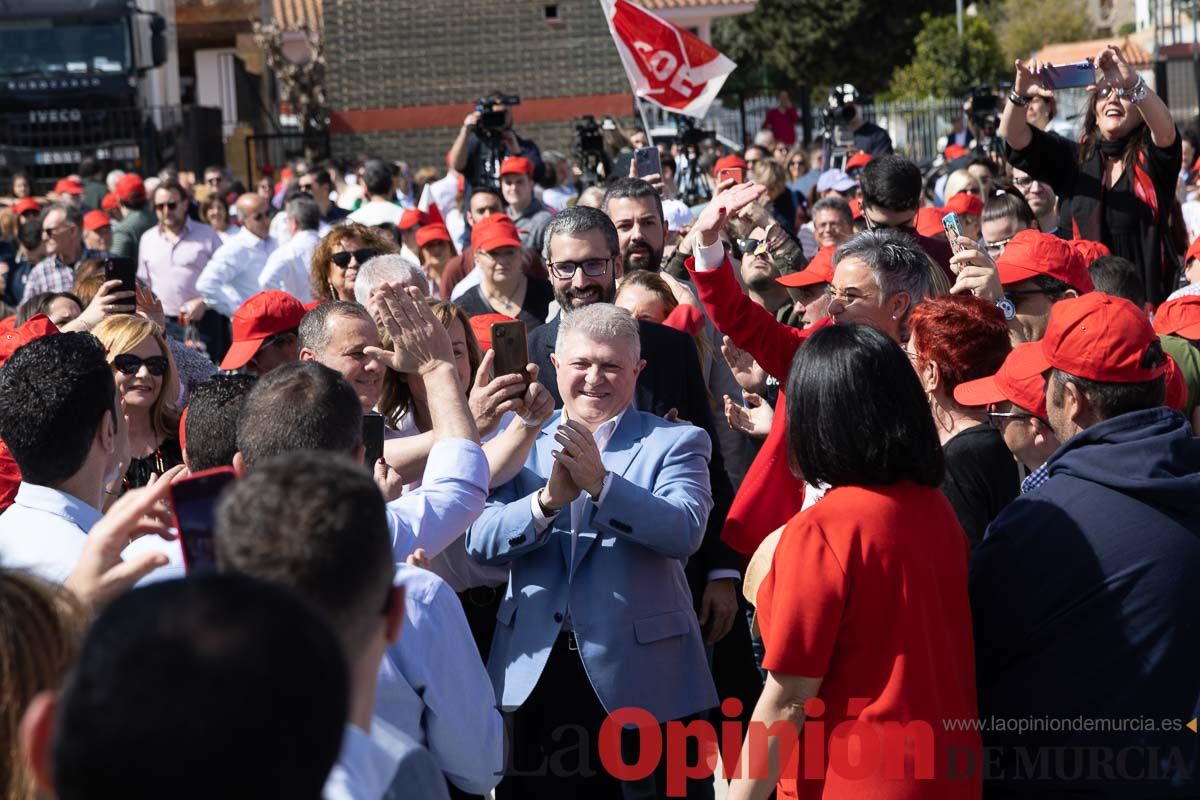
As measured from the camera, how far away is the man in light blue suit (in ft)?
13.3

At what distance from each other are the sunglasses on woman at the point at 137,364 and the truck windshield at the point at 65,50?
1715cm

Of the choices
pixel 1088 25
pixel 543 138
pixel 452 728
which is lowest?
pixel 452 728

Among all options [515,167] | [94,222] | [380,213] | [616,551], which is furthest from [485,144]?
[616,551]

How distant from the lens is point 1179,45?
2450cm

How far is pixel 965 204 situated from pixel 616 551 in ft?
16.8

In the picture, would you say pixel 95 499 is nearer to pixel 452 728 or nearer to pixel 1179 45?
pixel 452 728

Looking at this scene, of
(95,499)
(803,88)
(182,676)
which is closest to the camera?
(182,676)

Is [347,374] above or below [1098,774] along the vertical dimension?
above

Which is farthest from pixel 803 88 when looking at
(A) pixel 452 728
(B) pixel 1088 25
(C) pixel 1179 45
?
(B) pixel 1088 25

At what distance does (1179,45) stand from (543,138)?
12233 mm

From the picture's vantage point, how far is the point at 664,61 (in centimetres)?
998

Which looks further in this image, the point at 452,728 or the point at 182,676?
the point at 452,728

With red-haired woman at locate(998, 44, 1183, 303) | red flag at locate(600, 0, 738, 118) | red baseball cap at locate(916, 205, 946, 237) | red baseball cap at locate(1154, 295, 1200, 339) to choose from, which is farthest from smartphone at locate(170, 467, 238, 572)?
red flag at locate(600, 0, 738, 118)

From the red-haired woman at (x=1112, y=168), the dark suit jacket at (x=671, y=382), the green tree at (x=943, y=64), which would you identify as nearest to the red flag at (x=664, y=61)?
the red-haired woman at (x=1112, y=168)
